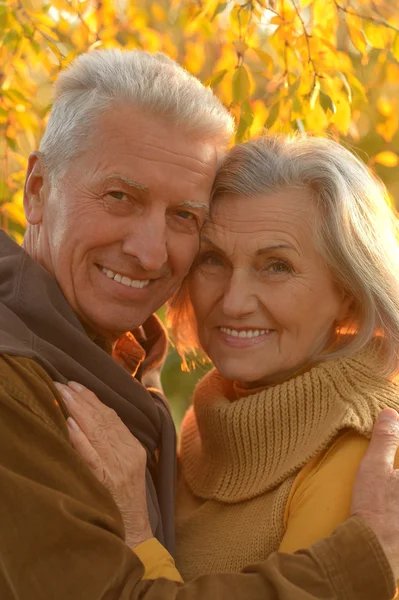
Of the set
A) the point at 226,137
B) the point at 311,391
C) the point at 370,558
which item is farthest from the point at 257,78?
the point at 370,558

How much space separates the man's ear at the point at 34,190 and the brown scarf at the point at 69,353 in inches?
7.9

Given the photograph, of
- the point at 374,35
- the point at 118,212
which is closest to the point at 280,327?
the point at 118,212

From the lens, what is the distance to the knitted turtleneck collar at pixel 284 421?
245 centimetres

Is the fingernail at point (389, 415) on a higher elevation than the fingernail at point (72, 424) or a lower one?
higher

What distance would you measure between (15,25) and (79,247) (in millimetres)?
1844

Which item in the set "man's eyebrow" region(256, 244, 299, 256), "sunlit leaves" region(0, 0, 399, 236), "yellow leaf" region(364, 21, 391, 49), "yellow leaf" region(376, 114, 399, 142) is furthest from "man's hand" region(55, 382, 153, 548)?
"yellow leaf" region(376, 114, 399, 142)

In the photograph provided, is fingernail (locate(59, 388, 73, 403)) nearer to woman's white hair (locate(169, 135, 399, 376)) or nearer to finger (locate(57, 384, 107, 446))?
finger (locate(57, 384, 107, 446))

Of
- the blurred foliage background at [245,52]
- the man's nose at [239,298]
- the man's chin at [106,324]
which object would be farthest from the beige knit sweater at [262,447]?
the blurred foliage background at [245,52]

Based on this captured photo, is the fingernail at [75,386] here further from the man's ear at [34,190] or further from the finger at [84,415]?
the man's ear at [34,190]

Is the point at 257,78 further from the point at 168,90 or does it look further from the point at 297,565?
the point at 297,565

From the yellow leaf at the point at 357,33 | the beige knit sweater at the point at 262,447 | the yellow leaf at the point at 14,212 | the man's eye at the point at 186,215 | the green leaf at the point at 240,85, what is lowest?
the yellow leaf at the point at 14,212

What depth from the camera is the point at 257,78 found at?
7945 millimetres

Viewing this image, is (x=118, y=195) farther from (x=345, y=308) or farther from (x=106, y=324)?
(x=345, y=308)

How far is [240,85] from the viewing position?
11.8ft
